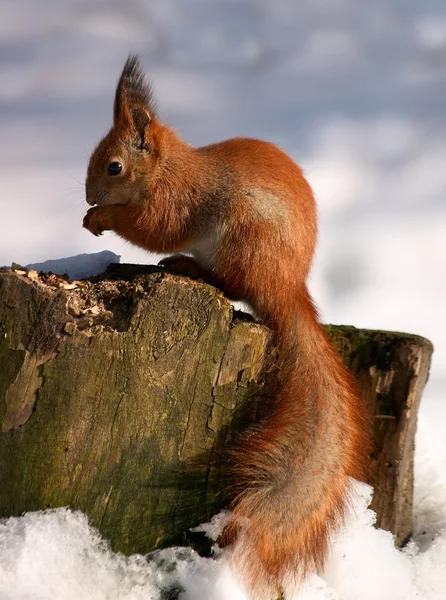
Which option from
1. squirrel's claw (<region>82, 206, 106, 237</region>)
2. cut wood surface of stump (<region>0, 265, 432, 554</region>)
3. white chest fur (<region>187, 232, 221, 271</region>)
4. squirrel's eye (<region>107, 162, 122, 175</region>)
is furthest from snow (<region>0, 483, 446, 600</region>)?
squirrel's eye (<region>107, 162, 122, 175</region>)

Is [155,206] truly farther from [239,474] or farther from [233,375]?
[239,474]

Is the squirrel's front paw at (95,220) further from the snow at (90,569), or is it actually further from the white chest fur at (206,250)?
the snow at (90,569)

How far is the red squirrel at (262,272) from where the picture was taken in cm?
183

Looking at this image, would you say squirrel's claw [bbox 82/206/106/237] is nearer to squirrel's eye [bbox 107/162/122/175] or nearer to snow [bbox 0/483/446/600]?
squirrel's eye [bbox 107/162/122/175]

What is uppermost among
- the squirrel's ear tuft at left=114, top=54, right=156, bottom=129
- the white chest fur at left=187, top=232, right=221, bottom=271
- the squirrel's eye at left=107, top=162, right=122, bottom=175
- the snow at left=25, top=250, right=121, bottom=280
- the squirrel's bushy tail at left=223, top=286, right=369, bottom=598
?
the squirrel's ear tuft at left=114, top=54, right=156, bottom=129

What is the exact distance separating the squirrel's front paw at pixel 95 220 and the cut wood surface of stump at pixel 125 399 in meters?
0.47

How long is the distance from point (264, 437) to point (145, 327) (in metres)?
0.40

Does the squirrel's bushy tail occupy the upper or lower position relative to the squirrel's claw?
lower

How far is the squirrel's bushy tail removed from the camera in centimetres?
181

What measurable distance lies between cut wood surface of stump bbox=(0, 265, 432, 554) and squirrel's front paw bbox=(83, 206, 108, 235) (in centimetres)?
47

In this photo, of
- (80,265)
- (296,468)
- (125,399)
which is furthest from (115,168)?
(296,468)

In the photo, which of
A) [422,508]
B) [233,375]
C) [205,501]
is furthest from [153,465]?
[422,508]

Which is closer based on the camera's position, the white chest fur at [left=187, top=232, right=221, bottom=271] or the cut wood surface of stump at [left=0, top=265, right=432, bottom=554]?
the cut wood surface of stump at [left=0, top=265, right=432, bottom=554]

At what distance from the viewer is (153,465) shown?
1.79 meters
